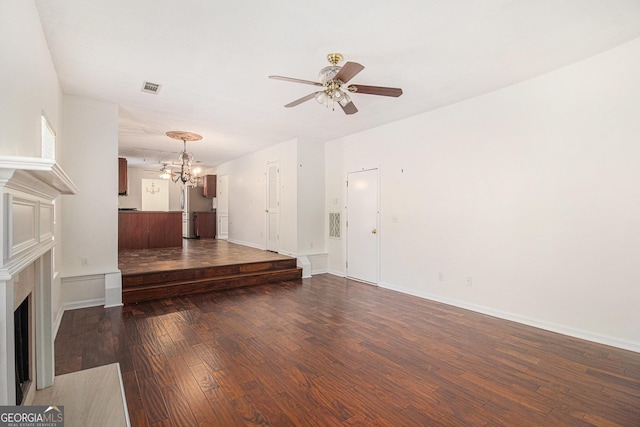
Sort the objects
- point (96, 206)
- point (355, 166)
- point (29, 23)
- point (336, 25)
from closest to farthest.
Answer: point (29, 23) < point (336, 25) < point (96, 206) < point (355, 166)

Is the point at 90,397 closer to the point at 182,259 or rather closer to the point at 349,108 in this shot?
the point at 349,108

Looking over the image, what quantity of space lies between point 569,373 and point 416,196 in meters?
2.88

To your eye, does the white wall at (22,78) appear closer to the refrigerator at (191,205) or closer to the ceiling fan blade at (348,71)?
the ceiling fan blade at (348,71)

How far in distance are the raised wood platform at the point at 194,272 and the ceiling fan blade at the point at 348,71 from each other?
12.8 ft

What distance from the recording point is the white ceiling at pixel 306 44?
2355 mm

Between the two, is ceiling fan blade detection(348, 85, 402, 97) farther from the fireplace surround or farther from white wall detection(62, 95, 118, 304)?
white wall detection(62, 95, 118, 304)

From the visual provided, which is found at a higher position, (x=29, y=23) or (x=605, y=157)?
(x=29, y=23)

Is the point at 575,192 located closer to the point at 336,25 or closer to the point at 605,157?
the point at 605,157

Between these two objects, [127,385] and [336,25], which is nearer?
[127,385]

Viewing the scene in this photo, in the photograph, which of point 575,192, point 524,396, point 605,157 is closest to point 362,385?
point 524,396

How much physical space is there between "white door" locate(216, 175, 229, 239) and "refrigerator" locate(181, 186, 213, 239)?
0.98 meters

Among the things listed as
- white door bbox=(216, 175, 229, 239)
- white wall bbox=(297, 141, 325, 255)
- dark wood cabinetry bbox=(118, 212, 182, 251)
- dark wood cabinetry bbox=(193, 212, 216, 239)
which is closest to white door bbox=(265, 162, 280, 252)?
white wall bbox=(297, 141, 325, 255)

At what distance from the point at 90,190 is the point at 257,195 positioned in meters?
4.07

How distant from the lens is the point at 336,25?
2.53m
